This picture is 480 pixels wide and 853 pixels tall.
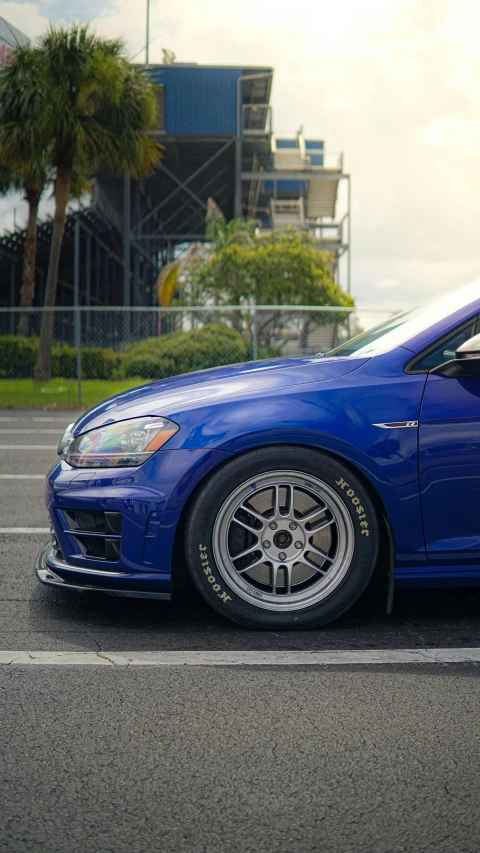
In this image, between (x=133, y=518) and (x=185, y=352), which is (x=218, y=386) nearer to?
(x=133, y=518)

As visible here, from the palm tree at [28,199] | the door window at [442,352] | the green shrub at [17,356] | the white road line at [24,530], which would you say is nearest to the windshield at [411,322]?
the door window at [442,352]

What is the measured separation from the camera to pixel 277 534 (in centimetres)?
367

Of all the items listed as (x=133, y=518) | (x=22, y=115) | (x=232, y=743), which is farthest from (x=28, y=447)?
(x=22, y=115)

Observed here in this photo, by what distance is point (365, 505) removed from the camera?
3639 mm

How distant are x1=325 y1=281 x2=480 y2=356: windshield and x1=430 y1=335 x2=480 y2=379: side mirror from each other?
0.23 m

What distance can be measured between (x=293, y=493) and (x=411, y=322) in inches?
36.9

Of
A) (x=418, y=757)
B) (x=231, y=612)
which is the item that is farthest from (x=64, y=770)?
(x=231, y=612)

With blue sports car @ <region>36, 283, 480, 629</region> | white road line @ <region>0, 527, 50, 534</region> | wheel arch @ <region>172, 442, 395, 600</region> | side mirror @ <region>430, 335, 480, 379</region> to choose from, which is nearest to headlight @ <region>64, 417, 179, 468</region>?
blue sports car @ <region>36, 283, 480, 629</region>

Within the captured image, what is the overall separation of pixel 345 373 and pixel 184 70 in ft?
155

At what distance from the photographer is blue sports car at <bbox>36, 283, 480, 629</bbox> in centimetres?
362

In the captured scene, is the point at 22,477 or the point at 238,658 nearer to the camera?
the point at 238,658

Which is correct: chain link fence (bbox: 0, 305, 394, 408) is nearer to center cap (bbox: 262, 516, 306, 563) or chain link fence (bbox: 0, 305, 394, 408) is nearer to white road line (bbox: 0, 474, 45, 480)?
white road line (bbox: 0, 474, 45, 480)

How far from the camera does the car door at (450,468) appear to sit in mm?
3619

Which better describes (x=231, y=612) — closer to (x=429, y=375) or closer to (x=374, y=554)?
(x=374, y=554)
